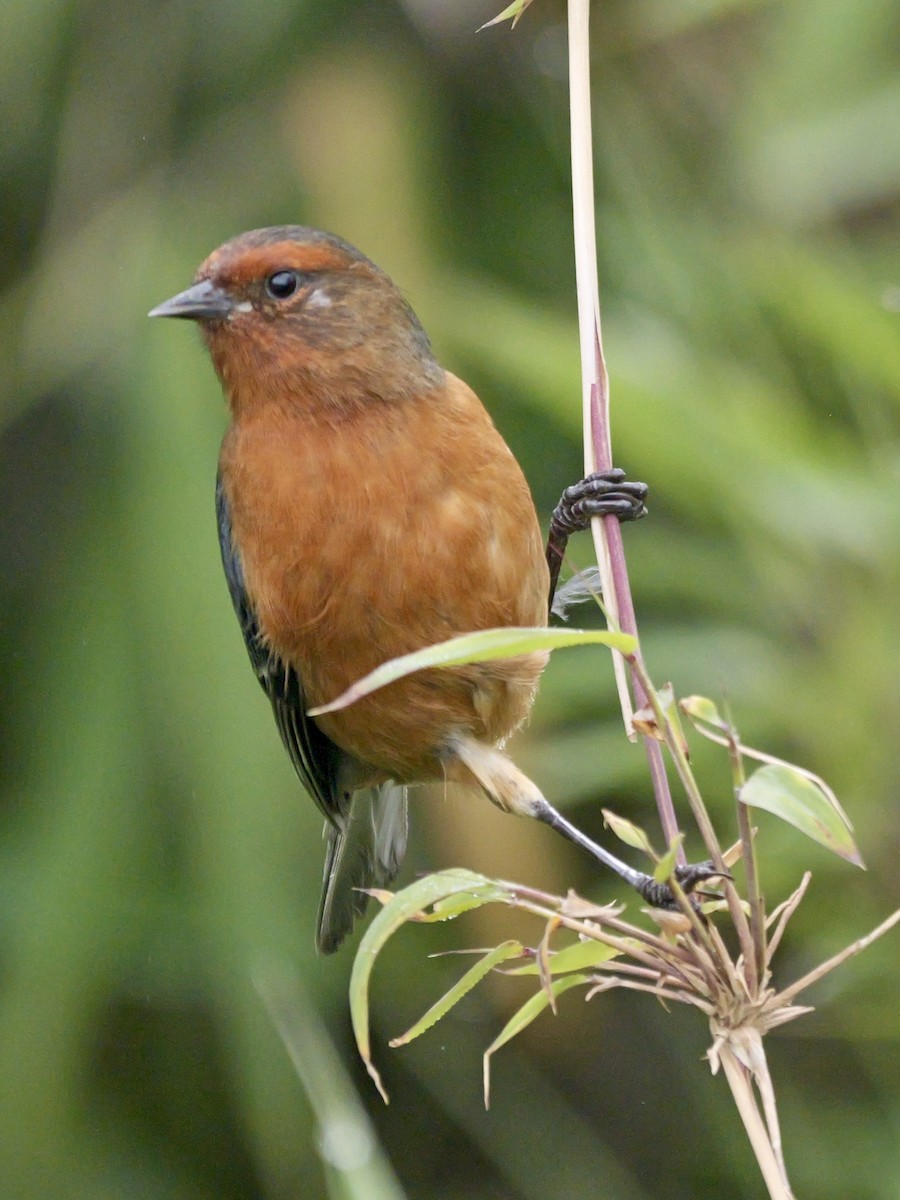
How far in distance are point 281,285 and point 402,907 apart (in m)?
1.73

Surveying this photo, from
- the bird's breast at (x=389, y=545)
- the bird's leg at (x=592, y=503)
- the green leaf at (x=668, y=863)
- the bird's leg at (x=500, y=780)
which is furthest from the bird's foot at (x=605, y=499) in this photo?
the green leaf at (x=668, y=863)

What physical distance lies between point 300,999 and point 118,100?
264 cm

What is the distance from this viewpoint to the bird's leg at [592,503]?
119 inches

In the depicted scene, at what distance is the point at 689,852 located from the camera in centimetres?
421

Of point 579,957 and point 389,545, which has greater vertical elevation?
point 389,545

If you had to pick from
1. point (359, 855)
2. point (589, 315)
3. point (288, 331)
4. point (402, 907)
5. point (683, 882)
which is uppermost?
point (288, 331)

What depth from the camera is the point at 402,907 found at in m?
1.71

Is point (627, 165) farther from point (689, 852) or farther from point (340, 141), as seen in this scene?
point (689, 852)

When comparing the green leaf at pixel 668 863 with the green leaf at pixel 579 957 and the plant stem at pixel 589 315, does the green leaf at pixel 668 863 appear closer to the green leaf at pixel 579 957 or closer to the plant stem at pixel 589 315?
the green leaf at pixel 579 957

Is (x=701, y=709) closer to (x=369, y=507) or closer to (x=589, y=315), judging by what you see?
(x=589, y=315)

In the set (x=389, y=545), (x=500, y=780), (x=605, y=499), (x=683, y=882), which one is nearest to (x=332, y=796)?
(x=500, y=780)

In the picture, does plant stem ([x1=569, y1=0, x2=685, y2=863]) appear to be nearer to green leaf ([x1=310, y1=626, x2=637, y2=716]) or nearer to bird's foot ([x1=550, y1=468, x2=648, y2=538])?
green leaf ([x1=310, y1=626, x2=637, y2=716])

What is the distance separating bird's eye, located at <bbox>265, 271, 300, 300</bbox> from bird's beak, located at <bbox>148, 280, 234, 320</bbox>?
0.08m

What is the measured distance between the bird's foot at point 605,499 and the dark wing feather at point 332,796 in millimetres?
665
